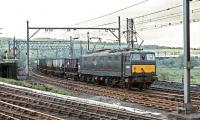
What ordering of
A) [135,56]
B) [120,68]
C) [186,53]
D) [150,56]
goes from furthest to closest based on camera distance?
[120,68] < [150,56] < [135,56] < [186,53]

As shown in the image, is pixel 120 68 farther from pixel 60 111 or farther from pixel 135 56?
pixel 60 111

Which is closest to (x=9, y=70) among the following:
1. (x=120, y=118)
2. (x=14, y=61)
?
(x=14, y=61)

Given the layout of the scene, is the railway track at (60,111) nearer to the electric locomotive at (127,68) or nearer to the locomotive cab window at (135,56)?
the electric locomotive at (127,68)

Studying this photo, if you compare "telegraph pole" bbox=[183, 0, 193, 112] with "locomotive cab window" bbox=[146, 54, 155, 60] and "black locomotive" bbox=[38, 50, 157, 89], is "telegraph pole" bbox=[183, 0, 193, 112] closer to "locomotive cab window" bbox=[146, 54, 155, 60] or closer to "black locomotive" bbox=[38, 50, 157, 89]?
"black locomotive" bbox=[38, 50, 157, 89]

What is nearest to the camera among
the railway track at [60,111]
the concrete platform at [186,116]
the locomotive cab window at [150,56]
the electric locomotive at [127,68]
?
the concrete platform at [186,116]

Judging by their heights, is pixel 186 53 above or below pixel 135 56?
below

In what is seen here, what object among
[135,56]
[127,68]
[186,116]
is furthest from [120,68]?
[186,116]

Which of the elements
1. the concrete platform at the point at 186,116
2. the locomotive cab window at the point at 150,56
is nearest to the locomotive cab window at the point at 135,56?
the locomotive cab window at the point at 150,56

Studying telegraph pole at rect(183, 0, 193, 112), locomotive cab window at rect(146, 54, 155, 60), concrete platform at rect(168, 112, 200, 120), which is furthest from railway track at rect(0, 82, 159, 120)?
locomotive cab window at rect(146, 54, 155, 60)

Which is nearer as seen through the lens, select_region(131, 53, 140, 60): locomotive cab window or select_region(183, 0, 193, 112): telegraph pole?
select_region(183, 0, 193, 112): telegraph pole

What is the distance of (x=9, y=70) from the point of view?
186ft

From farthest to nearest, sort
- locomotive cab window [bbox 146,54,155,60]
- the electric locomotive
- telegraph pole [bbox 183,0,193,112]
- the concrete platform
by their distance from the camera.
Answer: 1. locomotive cab window [bbox 146,54,155,60]
2. the electric locomotive
3. telegraph pole [bbox 183,0,193,112]
4. the concrete platform

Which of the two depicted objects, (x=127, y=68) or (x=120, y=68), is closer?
(x=127, y=68)

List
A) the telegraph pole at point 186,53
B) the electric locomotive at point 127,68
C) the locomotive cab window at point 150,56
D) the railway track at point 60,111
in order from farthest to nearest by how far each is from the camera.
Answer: the locomotive cab window at point 150,56, the electric locomotive at point 127,68, the railway track at point 60,111, the telegraph pole at point 186,53
